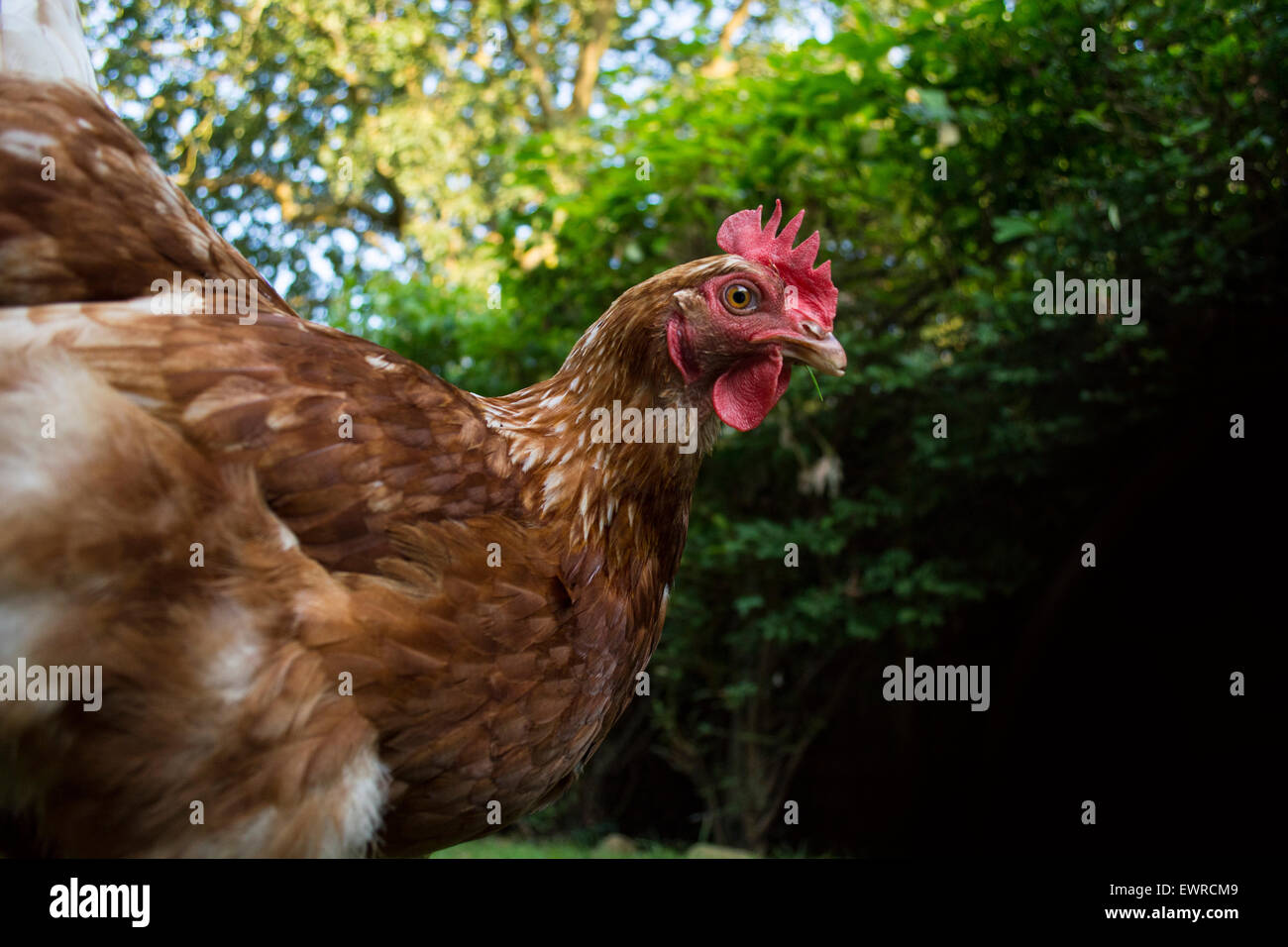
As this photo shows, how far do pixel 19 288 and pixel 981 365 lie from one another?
3478mm

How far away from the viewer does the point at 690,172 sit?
4.39m

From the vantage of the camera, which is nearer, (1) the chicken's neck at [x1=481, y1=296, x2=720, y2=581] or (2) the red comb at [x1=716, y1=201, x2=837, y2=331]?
(1) the chicken's neck at [x1=481, y1=296, x2=720, y2=581]

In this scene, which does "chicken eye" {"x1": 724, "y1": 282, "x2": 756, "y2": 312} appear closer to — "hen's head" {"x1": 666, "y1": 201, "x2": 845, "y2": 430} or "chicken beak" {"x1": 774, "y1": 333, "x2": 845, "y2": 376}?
"hen's head" {"x1": 666, "y1": 201, "x2": 845, "y2": 430}

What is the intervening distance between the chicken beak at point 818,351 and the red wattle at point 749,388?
4 centimetres

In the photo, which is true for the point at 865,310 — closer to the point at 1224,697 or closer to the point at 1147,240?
the point at 1147,240

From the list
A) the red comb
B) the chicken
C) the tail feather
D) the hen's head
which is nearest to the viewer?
the chicken

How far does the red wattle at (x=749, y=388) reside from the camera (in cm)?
199

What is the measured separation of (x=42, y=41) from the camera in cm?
179

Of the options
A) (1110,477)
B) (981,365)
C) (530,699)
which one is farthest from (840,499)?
(530,699)

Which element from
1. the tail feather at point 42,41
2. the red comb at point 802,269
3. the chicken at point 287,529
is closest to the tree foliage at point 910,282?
the red comb at point 802,269

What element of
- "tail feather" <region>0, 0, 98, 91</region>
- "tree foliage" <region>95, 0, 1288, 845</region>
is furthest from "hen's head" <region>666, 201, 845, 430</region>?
"tree foliage" <region>95, 0, 1288, 845</region>

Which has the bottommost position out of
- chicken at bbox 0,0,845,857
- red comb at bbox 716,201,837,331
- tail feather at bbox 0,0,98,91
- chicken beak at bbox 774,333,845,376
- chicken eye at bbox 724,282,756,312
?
chicken at bbox 0,0,845,857

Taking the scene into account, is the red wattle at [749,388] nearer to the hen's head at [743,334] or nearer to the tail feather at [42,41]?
the hen's head at [743,334]

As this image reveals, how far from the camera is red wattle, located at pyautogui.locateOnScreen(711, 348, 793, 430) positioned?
199cm
